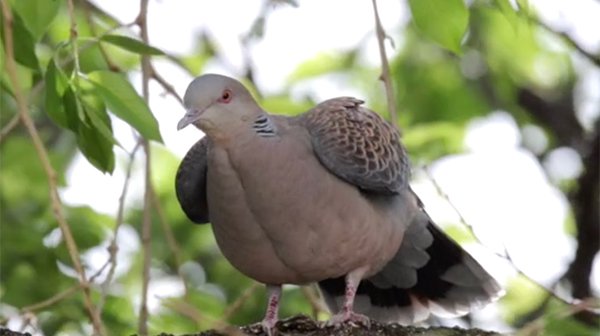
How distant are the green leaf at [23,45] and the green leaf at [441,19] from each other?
975 mm

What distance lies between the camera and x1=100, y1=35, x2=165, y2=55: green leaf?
371 centimetres

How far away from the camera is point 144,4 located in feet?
14.9

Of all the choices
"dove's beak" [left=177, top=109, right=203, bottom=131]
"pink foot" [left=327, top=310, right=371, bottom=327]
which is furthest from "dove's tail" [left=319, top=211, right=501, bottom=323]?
"dove's beak" [left=177, top=109, right=203, bottom=131]

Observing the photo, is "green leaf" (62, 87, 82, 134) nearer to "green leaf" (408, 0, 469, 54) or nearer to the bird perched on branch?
the bird perched on branch

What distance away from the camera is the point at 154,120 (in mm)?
3844

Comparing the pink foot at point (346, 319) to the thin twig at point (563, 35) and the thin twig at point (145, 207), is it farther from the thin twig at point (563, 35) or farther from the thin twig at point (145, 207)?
the thin twig at point (563, 35)

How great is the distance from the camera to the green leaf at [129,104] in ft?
12.5

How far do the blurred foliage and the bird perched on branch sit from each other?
0.29m

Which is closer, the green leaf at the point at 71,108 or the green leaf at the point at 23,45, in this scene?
the green leaf at the point at 71,108

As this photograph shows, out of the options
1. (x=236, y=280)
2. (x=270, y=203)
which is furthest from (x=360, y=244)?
(x=236, y=280)

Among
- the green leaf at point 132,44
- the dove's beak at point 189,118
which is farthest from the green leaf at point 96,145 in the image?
the dove's beak at point 189,118

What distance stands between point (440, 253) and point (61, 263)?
1.71 metres

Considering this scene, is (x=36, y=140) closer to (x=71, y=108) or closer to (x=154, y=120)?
(x=71, y=108)

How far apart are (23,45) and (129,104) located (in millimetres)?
337
